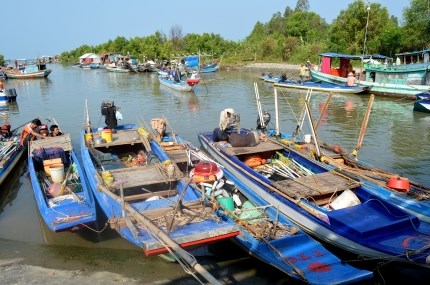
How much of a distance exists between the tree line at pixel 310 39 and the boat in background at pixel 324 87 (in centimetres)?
659

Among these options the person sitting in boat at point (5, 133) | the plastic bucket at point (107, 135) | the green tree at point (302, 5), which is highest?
the green tree at point (302, 5)

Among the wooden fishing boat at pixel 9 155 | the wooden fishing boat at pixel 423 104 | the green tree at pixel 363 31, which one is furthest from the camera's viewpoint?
the green tree at pixel 363 31

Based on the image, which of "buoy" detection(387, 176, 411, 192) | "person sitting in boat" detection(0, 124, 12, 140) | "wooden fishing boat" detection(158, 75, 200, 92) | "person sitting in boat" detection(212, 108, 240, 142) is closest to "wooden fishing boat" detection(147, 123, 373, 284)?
"buoy" detection(387, 176, 411, 192)

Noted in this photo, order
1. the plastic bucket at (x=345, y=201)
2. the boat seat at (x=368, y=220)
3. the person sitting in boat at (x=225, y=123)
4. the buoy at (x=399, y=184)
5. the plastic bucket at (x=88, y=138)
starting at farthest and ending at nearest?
1. the plastic bucket at (x=88, y=138)
2. the person sitting in boat at (x=225, y=123)
3. the buoy at (x=399, y=184)
4. the plastic bucket at (x=345, y=201)
5. the boat seat at (x=368, y=220)

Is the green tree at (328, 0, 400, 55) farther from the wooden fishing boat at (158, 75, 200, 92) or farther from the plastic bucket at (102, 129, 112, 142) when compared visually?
the plastic bucket at (102, 129, 112, 142)

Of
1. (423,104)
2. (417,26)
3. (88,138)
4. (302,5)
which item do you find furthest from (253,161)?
(302,5)

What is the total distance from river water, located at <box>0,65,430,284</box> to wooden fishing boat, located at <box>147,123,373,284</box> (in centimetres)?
54

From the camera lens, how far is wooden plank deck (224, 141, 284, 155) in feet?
33.0

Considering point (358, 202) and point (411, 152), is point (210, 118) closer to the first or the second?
point (411, 152)

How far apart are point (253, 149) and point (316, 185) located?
9.10ft

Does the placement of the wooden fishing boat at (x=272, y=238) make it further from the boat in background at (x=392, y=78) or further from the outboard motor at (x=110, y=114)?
the boat in background at (x=392, y=78)

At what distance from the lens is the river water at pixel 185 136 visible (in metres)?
6.57

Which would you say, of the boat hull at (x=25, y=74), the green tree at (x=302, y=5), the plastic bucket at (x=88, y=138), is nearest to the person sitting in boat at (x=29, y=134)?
the plastic bucket at (x=88, y=138)

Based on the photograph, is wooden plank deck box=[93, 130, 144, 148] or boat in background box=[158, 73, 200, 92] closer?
wooden plank deck box=[93, 130, 144, 148]
